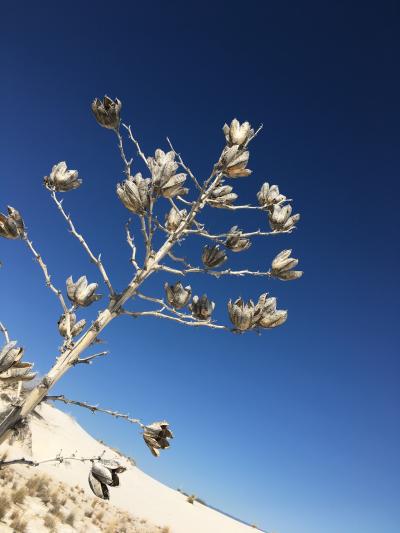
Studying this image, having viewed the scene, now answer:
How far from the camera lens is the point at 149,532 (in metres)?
16.1

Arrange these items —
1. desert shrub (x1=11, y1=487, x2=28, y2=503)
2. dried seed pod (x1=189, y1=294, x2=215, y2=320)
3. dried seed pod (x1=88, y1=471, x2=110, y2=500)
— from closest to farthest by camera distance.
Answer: dried seed pod (x1=88, y1=471, x2=110, y2=500) < dried seed pod (x1=189, y1=294, x2=215, y2=320) < desert shrub (x1=11, y1=487, x2=28, y2=503)

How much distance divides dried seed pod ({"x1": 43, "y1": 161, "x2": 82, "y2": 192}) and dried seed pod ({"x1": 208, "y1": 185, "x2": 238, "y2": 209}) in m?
0.99

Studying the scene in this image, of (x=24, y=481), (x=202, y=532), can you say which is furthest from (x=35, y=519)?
(x=202, y=532)

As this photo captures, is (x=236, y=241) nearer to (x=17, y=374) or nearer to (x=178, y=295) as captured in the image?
(x=178, y=295)

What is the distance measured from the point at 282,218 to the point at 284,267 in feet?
1.41

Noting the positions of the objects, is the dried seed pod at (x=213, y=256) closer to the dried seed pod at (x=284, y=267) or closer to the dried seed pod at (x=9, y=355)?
the dried seed pod at (x=284, y=267)

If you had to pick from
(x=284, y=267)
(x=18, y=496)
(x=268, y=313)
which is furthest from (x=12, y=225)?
(x=18, y=496)

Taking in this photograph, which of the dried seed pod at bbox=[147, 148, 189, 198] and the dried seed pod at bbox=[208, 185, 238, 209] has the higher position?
the dried seed pod at bbox=[208, 185, 238, 209]

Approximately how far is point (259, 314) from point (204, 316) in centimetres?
42

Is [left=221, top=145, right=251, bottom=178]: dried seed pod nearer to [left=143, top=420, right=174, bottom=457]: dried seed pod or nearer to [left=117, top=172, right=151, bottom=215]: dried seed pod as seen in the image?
[left=117, top=172, right=151, bottom=215]: dried seed pod

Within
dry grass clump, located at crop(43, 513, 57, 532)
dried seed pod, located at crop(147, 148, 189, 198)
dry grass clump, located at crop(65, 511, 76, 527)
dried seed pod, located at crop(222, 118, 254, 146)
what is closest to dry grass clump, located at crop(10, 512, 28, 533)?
dry grass clump, located at crop(43, 513, 57, 532)

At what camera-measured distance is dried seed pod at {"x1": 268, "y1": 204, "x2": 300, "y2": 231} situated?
3.14 metres

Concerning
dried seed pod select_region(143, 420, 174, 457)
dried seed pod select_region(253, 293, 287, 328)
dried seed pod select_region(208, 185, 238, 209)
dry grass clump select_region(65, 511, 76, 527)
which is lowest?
dried seed pod select_region(143, 420, 174, 457)

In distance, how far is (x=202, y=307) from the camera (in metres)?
2.68
